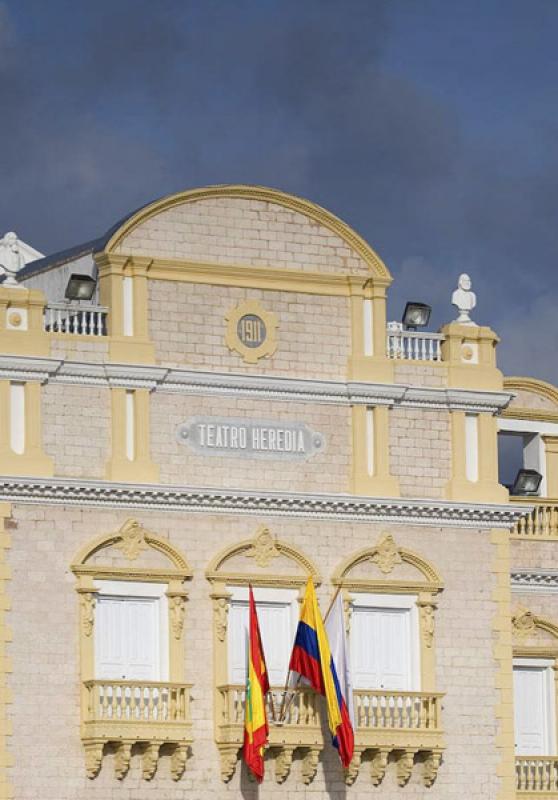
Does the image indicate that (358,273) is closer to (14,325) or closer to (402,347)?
(402,347)

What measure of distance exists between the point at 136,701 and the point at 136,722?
1.56 feet

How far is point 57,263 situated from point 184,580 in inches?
280

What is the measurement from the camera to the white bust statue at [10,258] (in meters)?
50.7

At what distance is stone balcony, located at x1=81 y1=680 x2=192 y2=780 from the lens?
49.2 m

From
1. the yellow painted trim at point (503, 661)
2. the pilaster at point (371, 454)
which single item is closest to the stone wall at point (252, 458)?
the pilaster at point (371, 454)

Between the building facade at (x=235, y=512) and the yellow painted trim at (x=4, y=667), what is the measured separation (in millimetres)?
55

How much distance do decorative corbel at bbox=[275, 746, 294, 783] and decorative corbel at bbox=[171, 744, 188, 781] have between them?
1800mm

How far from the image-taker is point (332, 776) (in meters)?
51.3

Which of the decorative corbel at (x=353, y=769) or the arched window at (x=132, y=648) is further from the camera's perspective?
the decorative corbel at (x=353, y=769)

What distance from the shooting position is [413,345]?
54.2 metres

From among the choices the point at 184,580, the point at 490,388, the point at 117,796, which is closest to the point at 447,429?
the point at 490,388

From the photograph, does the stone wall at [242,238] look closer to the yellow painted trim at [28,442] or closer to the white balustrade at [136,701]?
the yellow painted trim at [28,442]

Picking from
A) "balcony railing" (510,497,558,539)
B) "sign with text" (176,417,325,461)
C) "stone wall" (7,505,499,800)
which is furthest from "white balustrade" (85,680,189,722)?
"balcony railing" (510,497,558,539)

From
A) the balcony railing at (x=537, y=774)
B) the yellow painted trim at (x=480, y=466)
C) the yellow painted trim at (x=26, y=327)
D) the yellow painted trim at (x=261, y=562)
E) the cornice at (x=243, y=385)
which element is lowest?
the balcony railing at (x=537, y=774)
